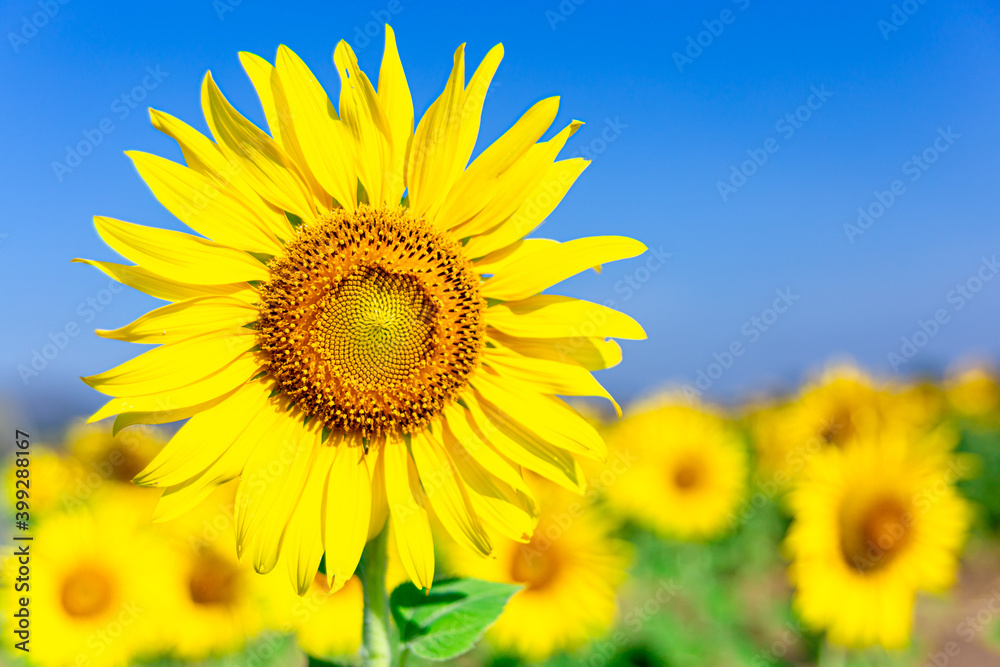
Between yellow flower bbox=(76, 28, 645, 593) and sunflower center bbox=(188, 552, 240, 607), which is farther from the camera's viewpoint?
sunflower center bbox=(188, 552, 240, 607)

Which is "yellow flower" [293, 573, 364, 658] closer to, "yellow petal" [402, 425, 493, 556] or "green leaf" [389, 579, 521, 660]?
"green leaf" [389, 579, 521, 660]

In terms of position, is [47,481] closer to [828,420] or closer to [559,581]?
[559,581]

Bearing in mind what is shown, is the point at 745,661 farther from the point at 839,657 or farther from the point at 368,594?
the point at 368,594

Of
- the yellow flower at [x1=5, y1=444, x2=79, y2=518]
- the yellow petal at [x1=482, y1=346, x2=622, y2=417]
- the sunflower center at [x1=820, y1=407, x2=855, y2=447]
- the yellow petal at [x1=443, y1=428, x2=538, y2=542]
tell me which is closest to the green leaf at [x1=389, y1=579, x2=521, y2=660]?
the yellow petal at [x1=443, y1=428, x2=538, y2=542]

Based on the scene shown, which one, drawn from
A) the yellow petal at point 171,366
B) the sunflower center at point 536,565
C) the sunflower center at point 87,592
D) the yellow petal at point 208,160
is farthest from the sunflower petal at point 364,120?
the sunflower center at point 536,565

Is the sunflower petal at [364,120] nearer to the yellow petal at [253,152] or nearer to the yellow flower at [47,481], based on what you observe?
the yellow petal at [253,152]

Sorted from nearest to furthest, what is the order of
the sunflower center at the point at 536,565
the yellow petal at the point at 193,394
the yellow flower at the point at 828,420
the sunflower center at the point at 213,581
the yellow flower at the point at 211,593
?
the yellow petal at the point at 193,394 → the yellow flower at the point at 211,593 → the sunflower center at the point at 213,581 → the sunflower center at the point at 536,565 → the yellow flower at the point at 828,420

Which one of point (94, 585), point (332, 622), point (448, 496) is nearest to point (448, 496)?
point (448, 496)
